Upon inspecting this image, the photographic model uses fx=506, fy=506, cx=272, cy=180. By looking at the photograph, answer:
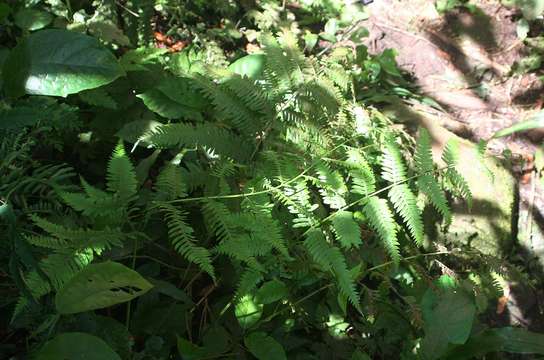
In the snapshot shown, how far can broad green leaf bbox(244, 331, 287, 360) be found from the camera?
1775 millimetres

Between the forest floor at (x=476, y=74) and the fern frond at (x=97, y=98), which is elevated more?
the fern frond at (x=97, y=98)

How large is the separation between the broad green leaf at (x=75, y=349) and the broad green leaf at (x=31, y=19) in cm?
148

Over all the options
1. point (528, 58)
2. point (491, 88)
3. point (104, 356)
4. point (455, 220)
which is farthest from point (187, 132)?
point (528, 58)

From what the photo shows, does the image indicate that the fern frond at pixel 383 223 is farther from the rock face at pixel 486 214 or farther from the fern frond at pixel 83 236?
the rock face at pixel 486 214

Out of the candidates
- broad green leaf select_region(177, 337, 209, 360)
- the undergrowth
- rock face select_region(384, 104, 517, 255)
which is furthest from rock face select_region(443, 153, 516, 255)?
broad green leaf select_region(177, 337, 209, 360)

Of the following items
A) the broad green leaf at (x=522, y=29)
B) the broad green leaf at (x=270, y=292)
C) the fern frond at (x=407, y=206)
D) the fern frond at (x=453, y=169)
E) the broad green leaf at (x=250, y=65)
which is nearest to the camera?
the broad green leaf at (x=270, y=292)

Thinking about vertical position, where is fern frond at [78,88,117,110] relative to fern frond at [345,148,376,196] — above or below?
above

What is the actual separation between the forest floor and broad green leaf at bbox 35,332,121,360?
2.75 meters

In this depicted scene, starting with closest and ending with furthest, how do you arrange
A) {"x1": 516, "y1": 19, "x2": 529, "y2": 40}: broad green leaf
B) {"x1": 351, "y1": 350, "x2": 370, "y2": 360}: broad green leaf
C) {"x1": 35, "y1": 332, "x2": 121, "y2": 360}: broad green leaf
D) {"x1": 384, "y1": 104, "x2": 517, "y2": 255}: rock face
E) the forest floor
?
{"x1": 35, "y1": 332, "x2": 121, "y2": 360}: broad green leaf
{"x1": 351, "y1": 350, "x2": 370, "y2": 360}: broad green leaf
{"x1": 384, "y1": 104, "x2": 517, "y2": 255}: rock face
the forest floor
{"x1": 516, "y1": 19, "x2": 529, "y2": 40}: broad green leaf

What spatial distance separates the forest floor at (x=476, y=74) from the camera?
12.1 feet

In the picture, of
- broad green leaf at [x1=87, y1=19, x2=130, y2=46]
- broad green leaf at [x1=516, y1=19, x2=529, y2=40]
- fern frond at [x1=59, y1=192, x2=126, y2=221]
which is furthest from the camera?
broad green leaf at [x1=516, y1=19, x2=529, y2=40]

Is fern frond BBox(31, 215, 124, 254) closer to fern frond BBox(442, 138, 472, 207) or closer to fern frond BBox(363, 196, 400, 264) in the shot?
fern frond BBox(363, 196, 400, 264)

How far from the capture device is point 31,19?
2.29 m

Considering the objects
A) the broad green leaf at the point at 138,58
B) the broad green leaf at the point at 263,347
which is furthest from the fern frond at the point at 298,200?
the broad green leaf at the point at 138,58
